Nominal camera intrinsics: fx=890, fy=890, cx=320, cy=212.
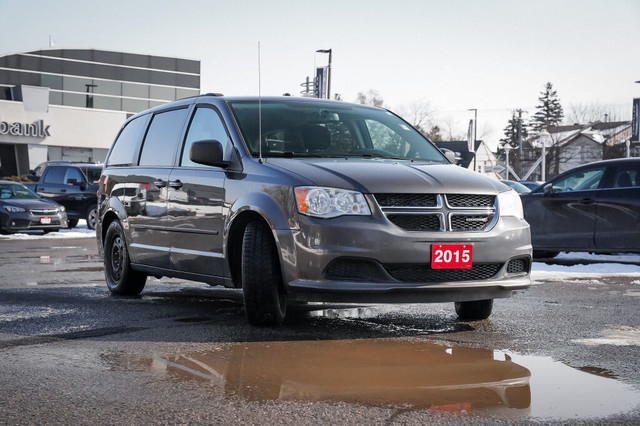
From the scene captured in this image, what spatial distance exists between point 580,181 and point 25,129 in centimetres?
4134

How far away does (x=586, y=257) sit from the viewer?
1455 cm

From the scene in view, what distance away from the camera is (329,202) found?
19.5ft

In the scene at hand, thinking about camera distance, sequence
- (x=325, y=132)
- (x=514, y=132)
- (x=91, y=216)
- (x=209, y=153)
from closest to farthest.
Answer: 1. (x=209, y=153)
2. (x=325, y=132)
3. (x=91, y=216)
4. (x=514, y=132)

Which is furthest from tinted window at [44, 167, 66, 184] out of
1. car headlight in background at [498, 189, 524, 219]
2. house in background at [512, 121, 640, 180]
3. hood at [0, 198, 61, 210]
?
house in background at [512, 121, 640, 180]

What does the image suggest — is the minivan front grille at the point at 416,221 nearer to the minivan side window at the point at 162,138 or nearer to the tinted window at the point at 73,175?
the minivan side window at the point at 162,138

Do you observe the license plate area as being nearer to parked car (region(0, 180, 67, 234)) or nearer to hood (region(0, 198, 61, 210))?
parked car (region(0, 180, 67, 234))

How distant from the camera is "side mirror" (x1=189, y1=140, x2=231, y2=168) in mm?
6797

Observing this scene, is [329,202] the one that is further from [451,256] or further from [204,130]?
[204,130]

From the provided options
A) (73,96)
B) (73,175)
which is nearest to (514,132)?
(73,96)

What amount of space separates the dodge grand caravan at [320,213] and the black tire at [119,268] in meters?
0.43

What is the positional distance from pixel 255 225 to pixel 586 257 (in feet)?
31.4

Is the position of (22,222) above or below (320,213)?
below

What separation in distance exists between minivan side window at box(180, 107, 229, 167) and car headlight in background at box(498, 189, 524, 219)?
220 cm

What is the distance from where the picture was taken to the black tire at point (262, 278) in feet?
20.1
